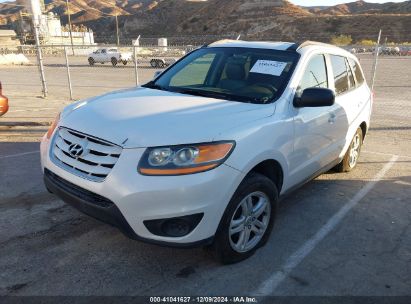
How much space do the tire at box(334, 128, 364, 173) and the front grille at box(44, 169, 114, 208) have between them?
370 cm

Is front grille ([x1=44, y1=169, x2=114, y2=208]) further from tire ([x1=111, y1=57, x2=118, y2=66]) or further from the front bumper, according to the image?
tire ([x1=111, y1=57, x2=118, y2=66])

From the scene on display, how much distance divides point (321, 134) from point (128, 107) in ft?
6.80

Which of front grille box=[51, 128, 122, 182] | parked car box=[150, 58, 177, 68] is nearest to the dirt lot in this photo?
front grille box=[51, 128, 122, 182]

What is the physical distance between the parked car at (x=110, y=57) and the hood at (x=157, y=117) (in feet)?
101

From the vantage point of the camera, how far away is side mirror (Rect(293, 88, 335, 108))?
11.9ft

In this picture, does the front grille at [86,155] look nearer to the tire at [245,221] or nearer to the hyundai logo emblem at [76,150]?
the hyundai logo emblem at [76,150]

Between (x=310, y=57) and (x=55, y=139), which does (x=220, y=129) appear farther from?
(x=310, y=57)

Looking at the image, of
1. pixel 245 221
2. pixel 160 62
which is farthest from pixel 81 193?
pixel 160 62

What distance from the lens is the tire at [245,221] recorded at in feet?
10.1

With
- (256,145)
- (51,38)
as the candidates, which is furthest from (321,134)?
(51,38)

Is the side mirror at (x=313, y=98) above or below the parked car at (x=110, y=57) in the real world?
above

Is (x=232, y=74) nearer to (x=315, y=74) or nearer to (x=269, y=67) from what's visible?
→ (x=269, y=67)

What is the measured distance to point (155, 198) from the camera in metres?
2.73

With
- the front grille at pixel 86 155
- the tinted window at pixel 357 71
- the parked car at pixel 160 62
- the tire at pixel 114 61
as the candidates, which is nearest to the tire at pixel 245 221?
the front grille at pixel 86 155
